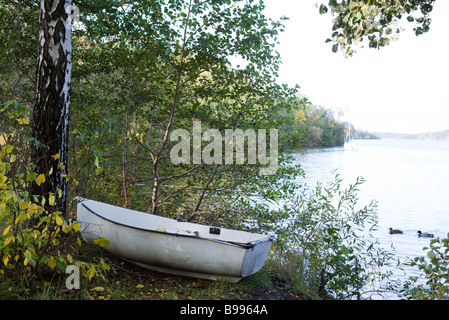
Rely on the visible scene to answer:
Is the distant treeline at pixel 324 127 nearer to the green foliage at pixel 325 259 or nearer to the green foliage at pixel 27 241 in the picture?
the green foliage at pixel 325 259

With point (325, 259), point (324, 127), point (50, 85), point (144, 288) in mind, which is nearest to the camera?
point (50, 85)

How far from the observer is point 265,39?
5723mm

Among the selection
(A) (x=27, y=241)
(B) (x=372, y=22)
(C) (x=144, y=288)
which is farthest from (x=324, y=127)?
(A) (x=27, y=241)

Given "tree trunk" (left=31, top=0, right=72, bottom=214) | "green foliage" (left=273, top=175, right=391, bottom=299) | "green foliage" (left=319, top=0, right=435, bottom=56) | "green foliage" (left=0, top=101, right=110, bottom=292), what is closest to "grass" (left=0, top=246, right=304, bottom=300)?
"green foliage" (left=0, top=101, right=110, bottom=292)

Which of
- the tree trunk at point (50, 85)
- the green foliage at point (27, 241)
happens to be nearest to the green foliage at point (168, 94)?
the tree trunk at point (50, 85)

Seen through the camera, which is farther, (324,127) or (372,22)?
(324,127)

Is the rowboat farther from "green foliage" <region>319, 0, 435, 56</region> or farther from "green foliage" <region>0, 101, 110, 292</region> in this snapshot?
"green foliage" <region>319, 0, 435, 56</region>

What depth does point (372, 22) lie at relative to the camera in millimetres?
4453

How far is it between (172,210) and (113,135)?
1.65 meters

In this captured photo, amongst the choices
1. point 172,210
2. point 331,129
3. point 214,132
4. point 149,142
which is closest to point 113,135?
point 149,142

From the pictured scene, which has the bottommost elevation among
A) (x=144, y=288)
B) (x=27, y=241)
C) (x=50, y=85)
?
(x=144, y=288)

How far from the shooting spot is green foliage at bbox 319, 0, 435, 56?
14.1 feet

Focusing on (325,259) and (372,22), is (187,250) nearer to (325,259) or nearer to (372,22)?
(325,259)

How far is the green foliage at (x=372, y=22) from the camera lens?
169 inches
